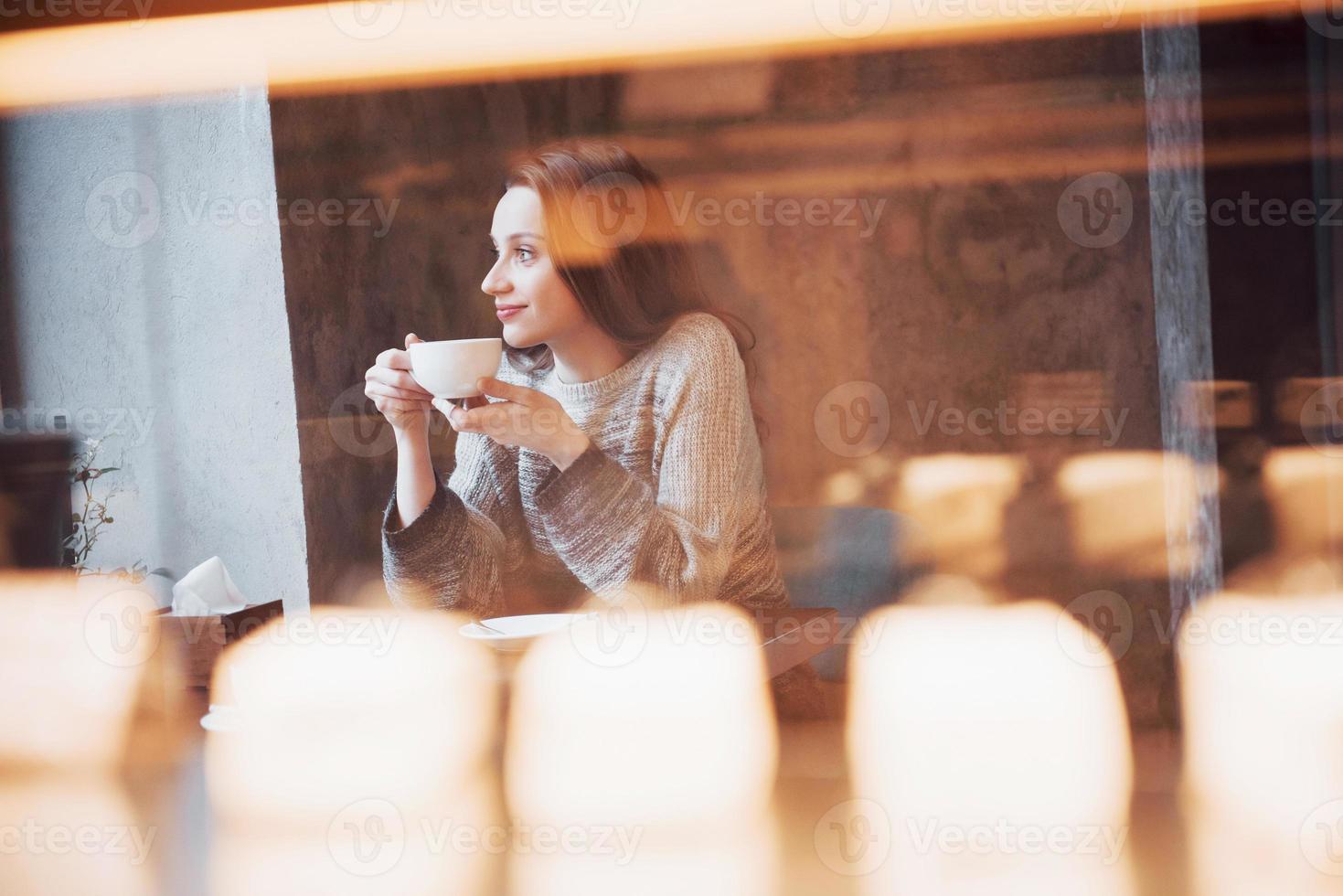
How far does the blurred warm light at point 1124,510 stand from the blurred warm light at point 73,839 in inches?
68.7

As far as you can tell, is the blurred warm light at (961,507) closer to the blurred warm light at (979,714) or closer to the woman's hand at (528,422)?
the blurred warm light at (979,714)

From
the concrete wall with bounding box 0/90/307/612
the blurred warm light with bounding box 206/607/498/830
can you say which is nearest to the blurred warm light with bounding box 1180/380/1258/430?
the blurred warm light with bounding box 206/607/498/830

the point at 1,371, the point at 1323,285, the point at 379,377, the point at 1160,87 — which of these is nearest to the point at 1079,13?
the point at 1160,87

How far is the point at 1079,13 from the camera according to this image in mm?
2025

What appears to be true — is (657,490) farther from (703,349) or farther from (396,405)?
(396,405)

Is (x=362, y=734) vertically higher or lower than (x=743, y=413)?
lower

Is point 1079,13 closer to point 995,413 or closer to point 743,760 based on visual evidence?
point 995,413

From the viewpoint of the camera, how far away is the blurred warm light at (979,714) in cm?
202

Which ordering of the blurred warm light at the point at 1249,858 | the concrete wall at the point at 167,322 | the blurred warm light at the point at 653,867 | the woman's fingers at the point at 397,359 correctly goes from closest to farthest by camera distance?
the blurred warm light at the point at 1249,858
the blurred warm light at the point at 653,867
the woman's fingers at the point at 397,359
the concrete wall at the point at 167,322

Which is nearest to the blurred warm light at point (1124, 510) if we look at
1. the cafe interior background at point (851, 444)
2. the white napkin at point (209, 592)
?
the cafe interior background at point (851, 444)

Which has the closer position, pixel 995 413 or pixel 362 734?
pixel 995 413

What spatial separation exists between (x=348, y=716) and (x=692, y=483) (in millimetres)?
857

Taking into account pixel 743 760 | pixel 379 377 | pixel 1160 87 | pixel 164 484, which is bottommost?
pixel 743 760

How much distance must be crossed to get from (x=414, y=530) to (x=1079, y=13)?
4.99 ft
